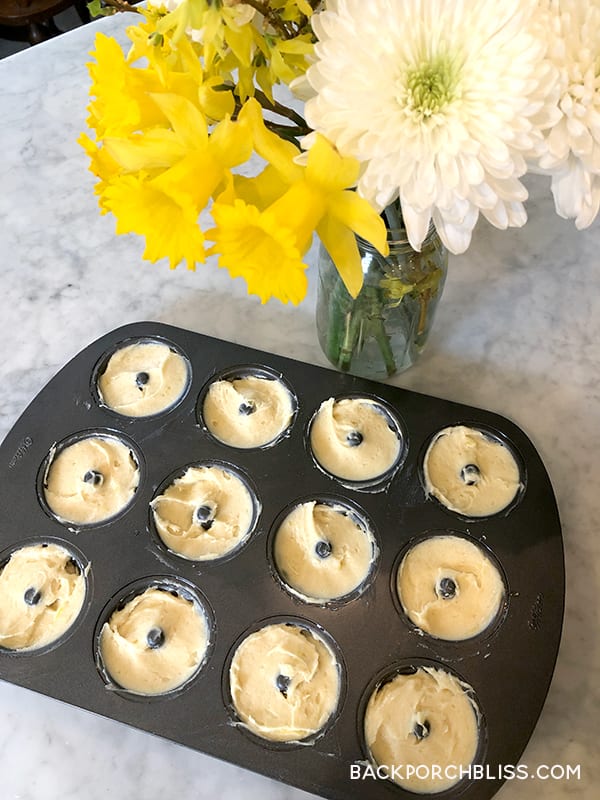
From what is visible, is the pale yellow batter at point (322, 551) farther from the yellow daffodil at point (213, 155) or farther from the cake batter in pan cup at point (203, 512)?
the yellow daffodil at point (213, 155)

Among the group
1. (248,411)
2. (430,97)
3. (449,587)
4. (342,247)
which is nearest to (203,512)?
(248,411)

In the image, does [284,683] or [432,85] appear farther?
[284,683]

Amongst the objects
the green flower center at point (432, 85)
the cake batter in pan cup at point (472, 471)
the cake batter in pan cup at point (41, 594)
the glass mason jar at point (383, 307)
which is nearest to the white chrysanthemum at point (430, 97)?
the green flower center at point (432, 85)

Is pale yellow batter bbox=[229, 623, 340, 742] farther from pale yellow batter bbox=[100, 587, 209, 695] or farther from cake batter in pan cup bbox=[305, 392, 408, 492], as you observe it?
cake batter in pan cup bbox=[305, 392, 408, 492]

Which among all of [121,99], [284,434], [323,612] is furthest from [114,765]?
[121,99]

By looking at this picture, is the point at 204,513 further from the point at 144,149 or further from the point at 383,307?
the point at 144,149

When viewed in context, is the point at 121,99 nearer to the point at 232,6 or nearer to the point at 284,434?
the point at 232,6

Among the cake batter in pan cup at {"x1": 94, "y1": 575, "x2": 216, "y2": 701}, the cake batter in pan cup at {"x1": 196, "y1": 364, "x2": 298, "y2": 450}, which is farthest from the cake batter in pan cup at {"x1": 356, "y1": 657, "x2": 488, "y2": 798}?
the cake batter in pan cup at {"x1": 196, "y1": 364, "x2": 298, "y2": 450}
